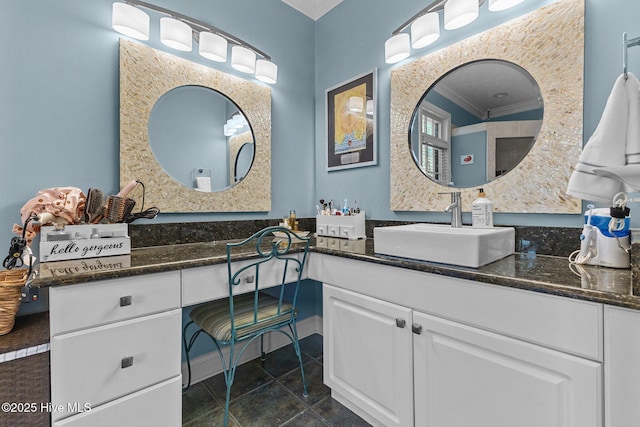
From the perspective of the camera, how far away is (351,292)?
4.59 ft

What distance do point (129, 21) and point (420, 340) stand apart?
200 cm

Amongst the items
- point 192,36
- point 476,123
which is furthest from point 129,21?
point 476,123

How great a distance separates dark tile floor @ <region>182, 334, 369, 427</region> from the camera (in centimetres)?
142

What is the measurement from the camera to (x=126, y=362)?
3.46 feet

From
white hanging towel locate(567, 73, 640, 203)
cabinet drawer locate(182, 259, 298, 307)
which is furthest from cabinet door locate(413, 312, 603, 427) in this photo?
cabinet drawer locate(182, 259, 298, 307)

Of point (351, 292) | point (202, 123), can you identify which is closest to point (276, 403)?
point (351, 292)

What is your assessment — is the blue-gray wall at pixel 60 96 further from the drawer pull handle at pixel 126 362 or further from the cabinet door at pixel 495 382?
the cabinet door at pixel 495 382

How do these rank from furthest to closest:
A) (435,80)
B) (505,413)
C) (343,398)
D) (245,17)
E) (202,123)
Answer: (245,17) < (202,123) < (435,80) < (343,398) < (505,413)

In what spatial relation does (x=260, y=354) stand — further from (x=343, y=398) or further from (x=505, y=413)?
(x=505, y=413)

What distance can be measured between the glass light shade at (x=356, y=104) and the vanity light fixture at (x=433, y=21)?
33 centimetres

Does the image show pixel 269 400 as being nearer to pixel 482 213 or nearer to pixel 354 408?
pixel 354 408

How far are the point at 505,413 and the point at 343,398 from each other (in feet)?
2.68

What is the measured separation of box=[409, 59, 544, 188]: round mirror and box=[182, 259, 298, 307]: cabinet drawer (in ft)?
3.56

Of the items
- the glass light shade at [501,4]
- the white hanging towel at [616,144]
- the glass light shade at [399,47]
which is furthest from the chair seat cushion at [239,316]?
the glass light shade at [501,4]
